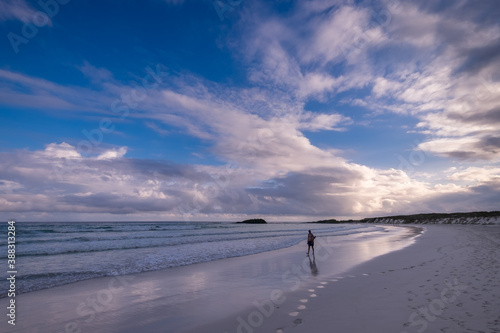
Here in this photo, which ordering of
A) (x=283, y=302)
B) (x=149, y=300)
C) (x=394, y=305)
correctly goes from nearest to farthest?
1. (x=394, y=305)
2. (x=283, y=302)
3. (x=149, y=300)

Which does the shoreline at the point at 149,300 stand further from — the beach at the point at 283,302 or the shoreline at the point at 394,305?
the shoreline at the point at 394,305

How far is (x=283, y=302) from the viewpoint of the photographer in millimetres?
9719

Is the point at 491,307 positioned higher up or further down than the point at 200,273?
higher up

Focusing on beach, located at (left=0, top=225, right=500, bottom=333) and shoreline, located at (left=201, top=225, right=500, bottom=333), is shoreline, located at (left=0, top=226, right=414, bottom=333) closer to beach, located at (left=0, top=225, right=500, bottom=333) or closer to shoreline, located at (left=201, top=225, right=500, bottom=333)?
beach, located at (left=0, top=225, right=500, bottom=333)

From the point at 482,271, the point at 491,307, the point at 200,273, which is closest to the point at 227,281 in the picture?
the point at 200,273

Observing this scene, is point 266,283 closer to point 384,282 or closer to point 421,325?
point 384,282

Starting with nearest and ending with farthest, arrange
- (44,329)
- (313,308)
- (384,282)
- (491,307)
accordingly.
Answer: (491,307) → (44,329) → (313,308) → (384,282)

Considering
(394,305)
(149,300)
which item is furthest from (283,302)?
(149,300)

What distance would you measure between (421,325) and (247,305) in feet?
17.5

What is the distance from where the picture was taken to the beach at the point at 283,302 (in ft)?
24.6

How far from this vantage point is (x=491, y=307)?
7691mm

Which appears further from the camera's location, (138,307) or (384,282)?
(384,282)

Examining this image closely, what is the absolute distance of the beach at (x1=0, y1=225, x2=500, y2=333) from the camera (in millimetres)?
7492

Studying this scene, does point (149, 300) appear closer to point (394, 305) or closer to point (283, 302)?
point (283, 302)
